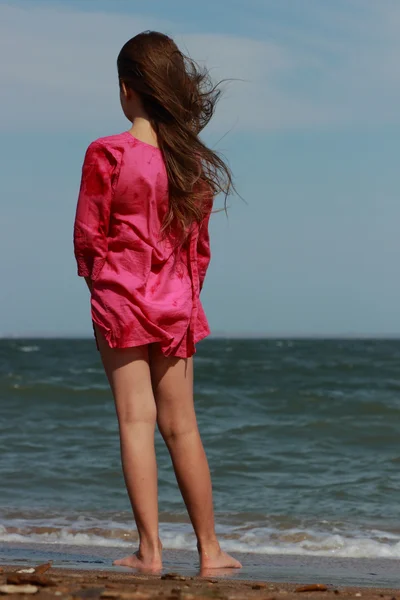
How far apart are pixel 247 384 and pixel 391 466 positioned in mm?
8127

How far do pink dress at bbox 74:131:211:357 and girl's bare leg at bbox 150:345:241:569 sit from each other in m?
0.07

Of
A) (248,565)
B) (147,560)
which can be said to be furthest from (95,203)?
(248,565)

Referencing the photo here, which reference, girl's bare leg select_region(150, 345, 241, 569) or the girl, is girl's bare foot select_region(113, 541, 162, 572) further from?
girl's bare leg select_region(150, 345, 241, 569)

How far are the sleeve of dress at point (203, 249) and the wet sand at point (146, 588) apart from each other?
978 millimetres

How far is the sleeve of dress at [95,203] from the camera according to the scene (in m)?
2.87

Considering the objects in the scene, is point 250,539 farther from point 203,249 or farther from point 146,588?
point 146,588

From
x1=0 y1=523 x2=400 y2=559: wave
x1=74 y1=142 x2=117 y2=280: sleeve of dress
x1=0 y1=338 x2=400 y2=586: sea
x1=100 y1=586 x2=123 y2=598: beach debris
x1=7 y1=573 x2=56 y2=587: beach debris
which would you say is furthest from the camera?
x1=0 y1=523 x2=400 y2=559: wave

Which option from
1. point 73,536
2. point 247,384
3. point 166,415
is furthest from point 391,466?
point 247,384

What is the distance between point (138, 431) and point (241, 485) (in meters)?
3.11

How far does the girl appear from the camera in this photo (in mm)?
2887

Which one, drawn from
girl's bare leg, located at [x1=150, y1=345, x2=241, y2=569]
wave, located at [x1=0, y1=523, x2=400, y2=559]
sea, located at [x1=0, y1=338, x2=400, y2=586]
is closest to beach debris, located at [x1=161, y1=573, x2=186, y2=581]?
girl's bare leg, located at [x1=150, y1=345, x2=241, y2=569]

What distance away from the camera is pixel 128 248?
2910mm

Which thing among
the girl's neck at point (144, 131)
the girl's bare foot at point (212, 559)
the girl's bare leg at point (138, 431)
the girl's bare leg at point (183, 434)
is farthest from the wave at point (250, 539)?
the girl's neck at point (144, 131)

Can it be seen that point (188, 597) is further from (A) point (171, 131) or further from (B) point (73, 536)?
(B) point (73, 536)
